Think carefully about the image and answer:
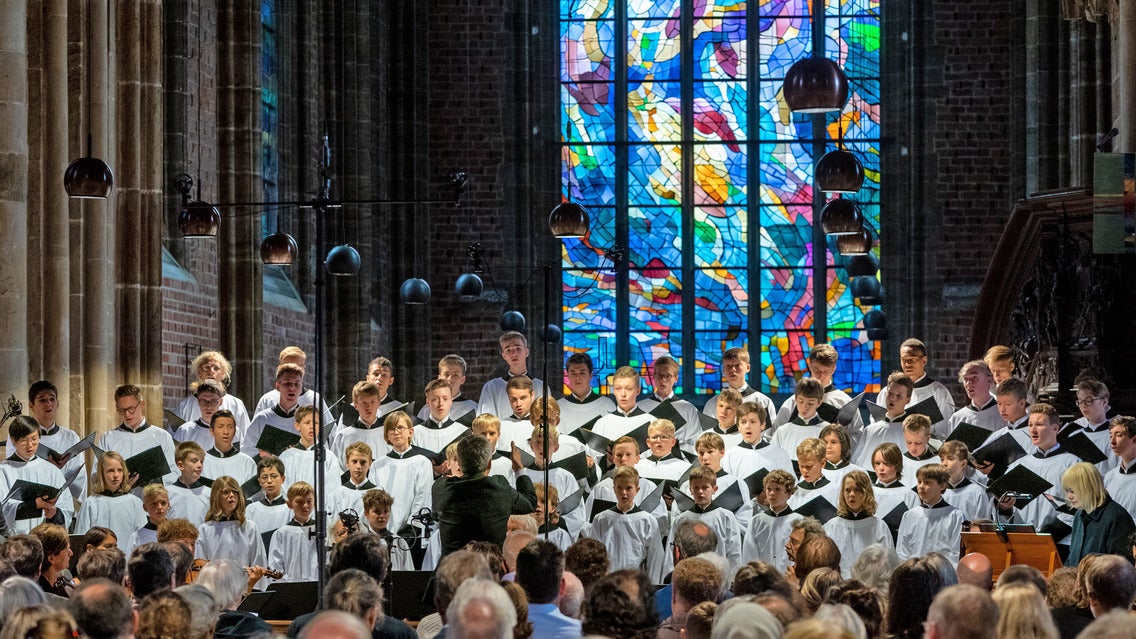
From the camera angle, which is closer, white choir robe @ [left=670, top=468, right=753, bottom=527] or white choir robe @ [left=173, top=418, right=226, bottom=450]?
white choir robe @ [left=670, top=468, right=753, bottom=527]

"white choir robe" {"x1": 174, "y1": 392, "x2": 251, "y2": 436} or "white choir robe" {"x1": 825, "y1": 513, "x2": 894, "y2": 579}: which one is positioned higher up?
"white choir robe" {"x1": 174, "y1": 392, "x2": 251, "y2": 436}

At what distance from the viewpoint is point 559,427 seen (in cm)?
1268

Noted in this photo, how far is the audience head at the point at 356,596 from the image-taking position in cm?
562

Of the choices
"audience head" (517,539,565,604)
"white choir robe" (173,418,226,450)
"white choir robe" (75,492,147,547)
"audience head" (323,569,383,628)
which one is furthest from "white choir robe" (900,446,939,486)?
"audience head" (323,569,383,628)

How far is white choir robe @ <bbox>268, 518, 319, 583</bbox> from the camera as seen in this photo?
10.2m

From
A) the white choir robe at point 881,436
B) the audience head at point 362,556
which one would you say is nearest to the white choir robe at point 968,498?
the white choir robe at point 881,436

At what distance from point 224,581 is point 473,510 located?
2183 mm

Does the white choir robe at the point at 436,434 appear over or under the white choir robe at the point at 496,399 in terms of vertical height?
under

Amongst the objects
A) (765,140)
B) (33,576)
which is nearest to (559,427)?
(33,576)

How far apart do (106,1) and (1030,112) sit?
1093cm

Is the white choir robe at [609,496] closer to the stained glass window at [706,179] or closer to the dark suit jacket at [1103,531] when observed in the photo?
the dark suit jacket at [1103,531]

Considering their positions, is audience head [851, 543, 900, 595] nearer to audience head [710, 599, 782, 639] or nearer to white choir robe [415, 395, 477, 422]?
audience head [710, 599, 782, 639]

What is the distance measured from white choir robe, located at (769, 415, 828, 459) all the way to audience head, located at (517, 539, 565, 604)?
605cm

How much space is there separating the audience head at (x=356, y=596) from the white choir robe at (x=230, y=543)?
14.2 feet
